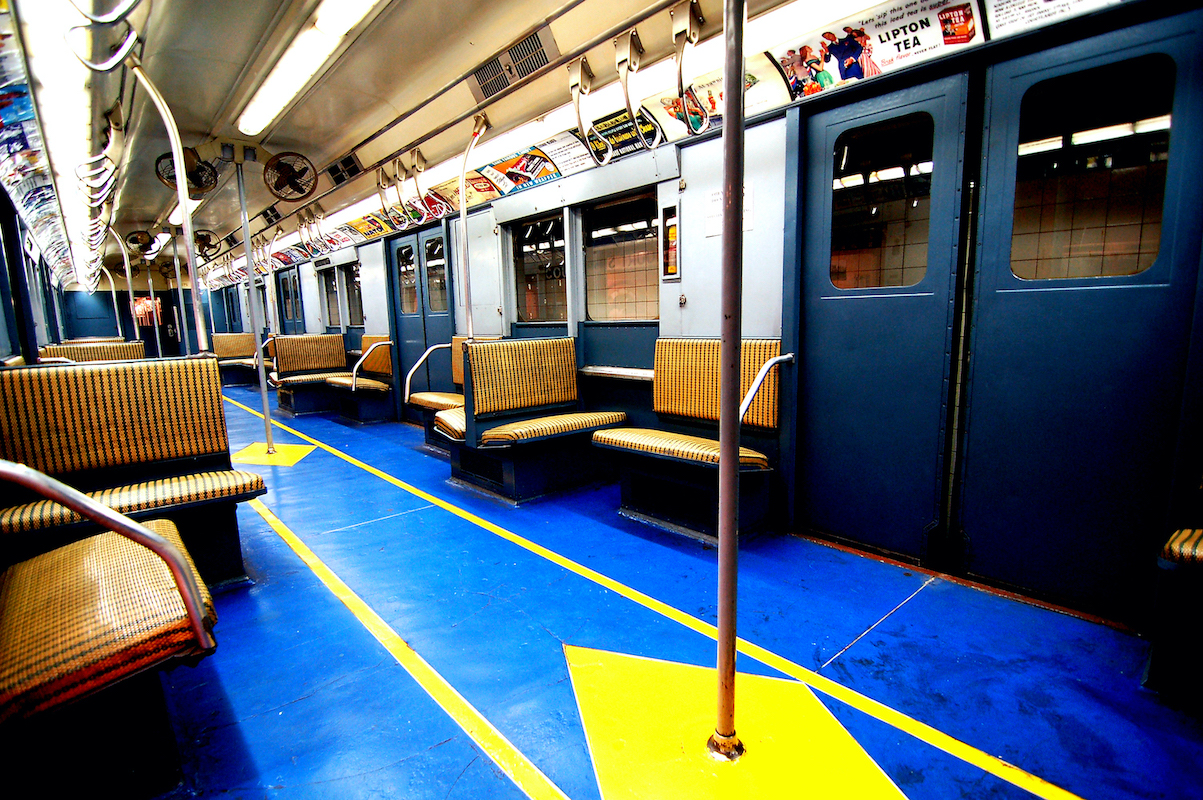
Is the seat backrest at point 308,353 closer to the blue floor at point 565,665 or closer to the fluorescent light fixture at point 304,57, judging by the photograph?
the fluorescent light fixture at point 304,57

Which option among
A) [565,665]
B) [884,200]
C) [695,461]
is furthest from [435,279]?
[565,665]

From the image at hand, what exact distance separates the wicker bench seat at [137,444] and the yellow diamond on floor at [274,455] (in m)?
2.45

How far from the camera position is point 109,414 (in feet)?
9.17

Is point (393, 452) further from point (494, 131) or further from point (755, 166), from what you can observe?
point (755, 166)

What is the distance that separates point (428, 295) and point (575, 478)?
395 centimetres

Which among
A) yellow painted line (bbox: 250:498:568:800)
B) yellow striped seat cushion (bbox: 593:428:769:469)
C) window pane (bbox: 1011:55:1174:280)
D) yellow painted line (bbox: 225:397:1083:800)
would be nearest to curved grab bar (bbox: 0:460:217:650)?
yellow painted line (bbox: 250:498:568:800)

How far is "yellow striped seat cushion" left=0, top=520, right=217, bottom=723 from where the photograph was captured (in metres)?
1.20

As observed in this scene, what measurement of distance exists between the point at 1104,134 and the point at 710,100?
6.75 feet

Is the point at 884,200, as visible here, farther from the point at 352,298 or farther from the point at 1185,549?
the point at 352,298

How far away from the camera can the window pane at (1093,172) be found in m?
2.32

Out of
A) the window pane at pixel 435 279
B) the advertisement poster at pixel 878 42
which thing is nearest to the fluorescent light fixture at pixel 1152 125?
the advertisement poster at pixel 878 42

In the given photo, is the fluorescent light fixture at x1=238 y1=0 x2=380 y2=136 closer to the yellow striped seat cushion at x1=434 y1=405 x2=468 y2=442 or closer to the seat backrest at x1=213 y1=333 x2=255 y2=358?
the yellow striped seat cushion at x1=434 y1=405 x2=468 y2=442

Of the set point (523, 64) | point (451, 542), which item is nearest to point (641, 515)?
point (451, 542)

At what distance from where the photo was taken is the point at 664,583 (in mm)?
2771
